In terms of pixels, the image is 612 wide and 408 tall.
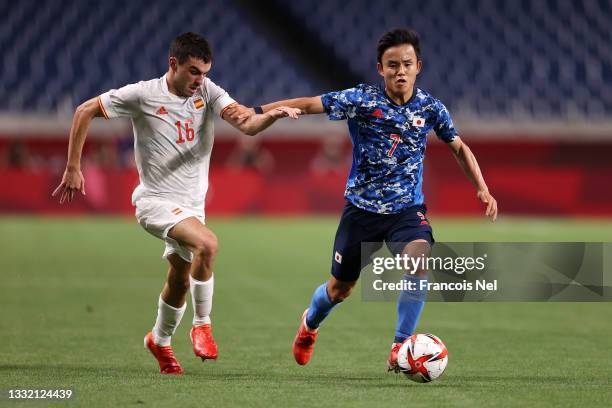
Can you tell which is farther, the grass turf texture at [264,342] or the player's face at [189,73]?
the player's face at [189,73]

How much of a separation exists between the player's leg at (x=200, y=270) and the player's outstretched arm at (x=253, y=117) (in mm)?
681

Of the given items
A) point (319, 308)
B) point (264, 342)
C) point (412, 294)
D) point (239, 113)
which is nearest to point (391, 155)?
point (412, 294)

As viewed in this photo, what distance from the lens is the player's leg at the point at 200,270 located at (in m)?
6.79

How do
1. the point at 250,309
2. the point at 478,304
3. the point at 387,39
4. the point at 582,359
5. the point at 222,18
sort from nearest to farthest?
the point at 387,39, the point at 582,359, the point at 250,309, the point at 478,304, the point at 222,18

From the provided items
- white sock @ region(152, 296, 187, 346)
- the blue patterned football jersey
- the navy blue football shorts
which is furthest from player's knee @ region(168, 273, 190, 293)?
the blue patterned football jersey

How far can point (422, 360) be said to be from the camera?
257 inches

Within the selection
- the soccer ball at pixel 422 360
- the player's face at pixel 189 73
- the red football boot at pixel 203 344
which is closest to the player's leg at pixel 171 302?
the red football boot at pixel 203 344

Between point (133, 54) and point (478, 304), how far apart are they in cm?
1703

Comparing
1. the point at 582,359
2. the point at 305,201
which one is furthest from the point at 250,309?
the point at 305,201

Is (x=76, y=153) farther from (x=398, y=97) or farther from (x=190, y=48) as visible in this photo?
(x=398, y=97)

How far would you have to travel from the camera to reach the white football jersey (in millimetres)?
7125

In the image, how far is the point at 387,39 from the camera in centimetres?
704

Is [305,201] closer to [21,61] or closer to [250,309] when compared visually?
[21,61]

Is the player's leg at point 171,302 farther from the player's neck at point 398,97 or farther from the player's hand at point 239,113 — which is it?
the player's neck at point 398,97
